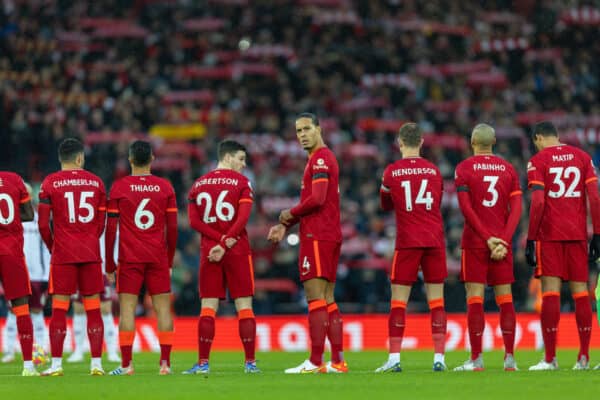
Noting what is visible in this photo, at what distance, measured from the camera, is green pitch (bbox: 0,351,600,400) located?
10.5 m

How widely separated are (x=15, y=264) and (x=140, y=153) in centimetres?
185

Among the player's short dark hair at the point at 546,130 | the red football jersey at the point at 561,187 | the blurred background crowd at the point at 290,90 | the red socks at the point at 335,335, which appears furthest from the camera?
the blurred background crowd at the point at 290,90

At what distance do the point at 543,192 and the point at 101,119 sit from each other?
16.6m

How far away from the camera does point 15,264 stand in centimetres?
1384

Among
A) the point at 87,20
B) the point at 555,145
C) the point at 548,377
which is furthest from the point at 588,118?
the point at 548,377

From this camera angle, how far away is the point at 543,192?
13.5 meters

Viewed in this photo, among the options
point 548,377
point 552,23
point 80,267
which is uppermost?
point 552,23

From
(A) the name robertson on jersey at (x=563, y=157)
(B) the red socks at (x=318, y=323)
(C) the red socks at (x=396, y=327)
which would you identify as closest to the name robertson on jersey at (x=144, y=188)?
→ (B) the red socks at (x=318, y=323)

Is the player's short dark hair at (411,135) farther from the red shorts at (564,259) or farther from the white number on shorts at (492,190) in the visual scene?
the red shorts at (564,259)

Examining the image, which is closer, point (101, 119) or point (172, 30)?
point (101, 119)

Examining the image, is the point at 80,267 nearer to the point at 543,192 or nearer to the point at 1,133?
the point at 543,192

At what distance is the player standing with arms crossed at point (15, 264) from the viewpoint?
13.8 m

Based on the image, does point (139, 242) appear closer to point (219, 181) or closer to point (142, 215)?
point (142, 215)

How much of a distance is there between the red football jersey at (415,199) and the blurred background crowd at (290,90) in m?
11.2
